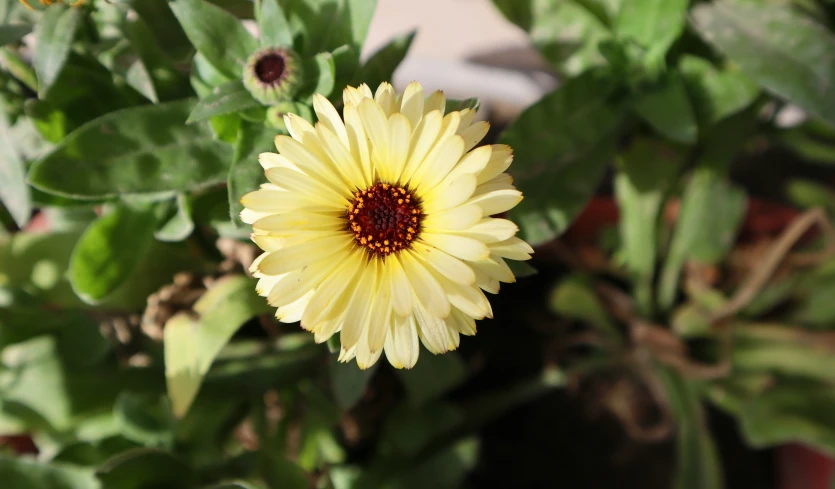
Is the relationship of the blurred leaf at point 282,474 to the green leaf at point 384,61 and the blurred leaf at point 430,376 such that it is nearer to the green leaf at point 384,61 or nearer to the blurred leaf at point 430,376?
the blurred leaf at point 430,376

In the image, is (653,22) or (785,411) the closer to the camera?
(653,22)

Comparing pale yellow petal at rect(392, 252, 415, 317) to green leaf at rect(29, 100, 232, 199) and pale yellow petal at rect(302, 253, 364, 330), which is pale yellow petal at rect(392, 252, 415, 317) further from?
A: green leaf at rect(29, 100, 232, 199)

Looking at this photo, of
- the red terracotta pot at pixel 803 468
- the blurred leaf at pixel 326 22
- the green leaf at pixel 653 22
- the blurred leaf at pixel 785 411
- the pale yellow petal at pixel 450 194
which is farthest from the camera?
the red terracotta pot at pixel 803 468

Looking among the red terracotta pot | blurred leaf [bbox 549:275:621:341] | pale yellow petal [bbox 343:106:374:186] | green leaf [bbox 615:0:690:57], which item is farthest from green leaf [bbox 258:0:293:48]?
the red terracotta pot

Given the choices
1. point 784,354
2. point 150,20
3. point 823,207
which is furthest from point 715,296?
point 150,20

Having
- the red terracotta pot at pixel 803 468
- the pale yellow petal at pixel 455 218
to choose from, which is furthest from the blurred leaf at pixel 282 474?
the red terracotta pot at pixel 803 468

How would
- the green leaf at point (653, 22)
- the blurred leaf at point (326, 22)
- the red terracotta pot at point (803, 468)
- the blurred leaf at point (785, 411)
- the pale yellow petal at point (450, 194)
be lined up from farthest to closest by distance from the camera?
the red terracotta pot at point (803, 468) → the blurred leaf at point (785, 411) → the green leaf at point (653, 22) → the blurred leaf at point (326, 22) → the pale yellow petal at point (450, 194)

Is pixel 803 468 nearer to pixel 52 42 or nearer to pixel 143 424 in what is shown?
pixel 143 424

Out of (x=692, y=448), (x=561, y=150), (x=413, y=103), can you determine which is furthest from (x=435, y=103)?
(x=692, y=448)

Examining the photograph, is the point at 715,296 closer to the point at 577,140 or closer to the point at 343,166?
the point at 577,140
